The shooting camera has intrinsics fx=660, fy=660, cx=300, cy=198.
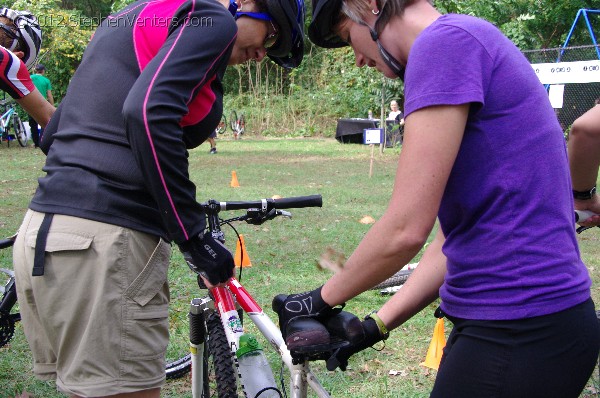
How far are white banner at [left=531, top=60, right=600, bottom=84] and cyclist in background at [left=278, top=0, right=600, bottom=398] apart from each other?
13.7m

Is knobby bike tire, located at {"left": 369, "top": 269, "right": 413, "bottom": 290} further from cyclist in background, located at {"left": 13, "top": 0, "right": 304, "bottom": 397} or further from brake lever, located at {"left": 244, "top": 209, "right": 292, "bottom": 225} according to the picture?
cyclist in background, located at {"left": 13, "top": 0, "right": 304, "bottom": 397}

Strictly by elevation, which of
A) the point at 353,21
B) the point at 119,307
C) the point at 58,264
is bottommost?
the point at 119,307

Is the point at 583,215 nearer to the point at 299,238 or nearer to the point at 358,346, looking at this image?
the point at 358,346

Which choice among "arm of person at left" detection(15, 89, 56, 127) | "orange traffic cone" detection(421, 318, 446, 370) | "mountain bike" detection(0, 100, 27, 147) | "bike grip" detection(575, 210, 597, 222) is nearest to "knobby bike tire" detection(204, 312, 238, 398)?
"arm of person at left" detection(15, 89, 56, 127)

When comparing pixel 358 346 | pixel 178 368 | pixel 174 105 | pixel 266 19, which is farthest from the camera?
pixel 178 368

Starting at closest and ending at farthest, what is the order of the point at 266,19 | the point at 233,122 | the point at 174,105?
the point at 174,105 < the point at 266,19 < the point at 233,122

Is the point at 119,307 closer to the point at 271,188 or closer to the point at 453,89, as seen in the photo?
the point at 453,89

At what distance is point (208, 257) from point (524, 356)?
1040 millimetres

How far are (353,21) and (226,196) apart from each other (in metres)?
8.53

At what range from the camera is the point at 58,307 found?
200 cm

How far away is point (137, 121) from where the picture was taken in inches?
71.3

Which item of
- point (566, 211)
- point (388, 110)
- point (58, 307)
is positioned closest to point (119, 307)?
point (58, 307)

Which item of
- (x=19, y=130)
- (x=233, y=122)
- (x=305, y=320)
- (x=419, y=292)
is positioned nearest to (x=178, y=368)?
(x=419, y=292)

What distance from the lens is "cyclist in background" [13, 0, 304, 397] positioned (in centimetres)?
191
